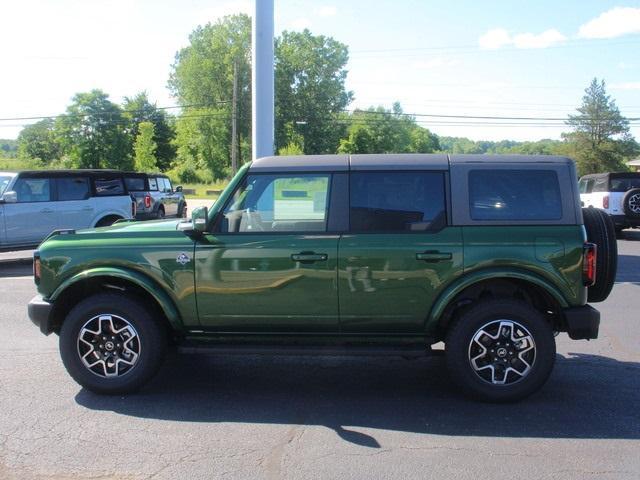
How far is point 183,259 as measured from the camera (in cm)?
484

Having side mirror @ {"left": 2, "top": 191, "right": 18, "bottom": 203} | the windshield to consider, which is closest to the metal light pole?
side mirror @ {"left": 2, "top": 191, "right": 18, "bottom": 203}

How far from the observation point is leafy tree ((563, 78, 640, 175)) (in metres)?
76.6

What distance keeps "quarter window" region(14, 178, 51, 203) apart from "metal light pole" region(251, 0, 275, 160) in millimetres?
4399

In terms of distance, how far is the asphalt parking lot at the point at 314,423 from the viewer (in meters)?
3.75

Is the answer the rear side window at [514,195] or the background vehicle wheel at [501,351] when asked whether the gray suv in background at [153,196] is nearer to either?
the rear side window at [514,195]

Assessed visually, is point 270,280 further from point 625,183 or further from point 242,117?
point 242,117

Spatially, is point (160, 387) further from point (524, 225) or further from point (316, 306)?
point (524, 225)

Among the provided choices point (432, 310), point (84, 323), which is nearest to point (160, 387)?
point (84, 323)

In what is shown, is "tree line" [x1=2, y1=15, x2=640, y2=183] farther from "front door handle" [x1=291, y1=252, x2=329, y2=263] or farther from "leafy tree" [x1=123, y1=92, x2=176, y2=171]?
"front door handle" [x1=291, y1=252, x2=329, y2=263]

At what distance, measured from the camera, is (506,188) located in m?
4.85

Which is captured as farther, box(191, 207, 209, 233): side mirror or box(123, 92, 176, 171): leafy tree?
box(123, 92, 176, 171): leafy tree

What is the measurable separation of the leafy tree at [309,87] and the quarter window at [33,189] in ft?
202

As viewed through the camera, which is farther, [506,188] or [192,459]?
[506,188]

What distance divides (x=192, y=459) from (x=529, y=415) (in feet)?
8.13
